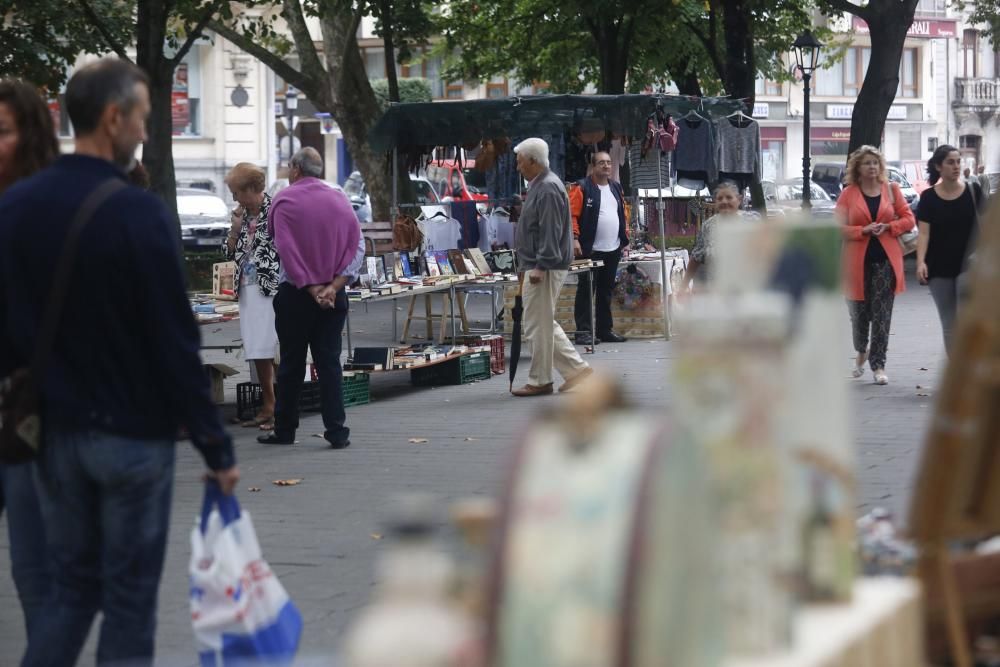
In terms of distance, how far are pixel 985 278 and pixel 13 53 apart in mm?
24724

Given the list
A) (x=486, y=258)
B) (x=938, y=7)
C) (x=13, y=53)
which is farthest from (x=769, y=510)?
(x=938, y=7)

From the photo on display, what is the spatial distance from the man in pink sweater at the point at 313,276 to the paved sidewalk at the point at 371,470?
486mm

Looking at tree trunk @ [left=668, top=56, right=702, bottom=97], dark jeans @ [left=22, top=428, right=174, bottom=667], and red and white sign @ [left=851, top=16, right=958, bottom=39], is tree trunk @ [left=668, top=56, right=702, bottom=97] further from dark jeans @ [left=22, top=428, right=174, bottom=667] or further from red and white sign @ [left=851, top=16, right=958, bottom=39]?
red and white sign @ [left=851, top=16, right=958, bottom=39]

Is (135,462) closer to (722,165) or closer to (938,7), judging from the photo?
(722,165)

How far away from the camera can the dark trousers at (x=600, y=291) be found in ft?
57.1

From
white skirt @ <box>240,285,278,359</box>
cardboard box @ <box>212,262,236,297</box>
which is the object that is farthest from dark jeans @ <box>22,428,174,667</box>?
cardboard box @ <box>212,262,236,297</box>

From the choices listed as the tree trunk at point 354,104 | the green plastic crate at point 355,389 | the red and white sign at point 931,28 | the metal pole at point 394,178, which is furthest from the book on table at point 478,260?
the red and white sign at point 931,28

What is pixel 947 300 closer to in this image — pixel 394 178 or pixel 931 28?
pixel 394 178

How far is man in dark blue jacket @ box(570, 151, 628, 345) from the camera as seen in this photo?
17156mm

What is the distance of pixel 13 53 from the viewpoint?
25.6 meters

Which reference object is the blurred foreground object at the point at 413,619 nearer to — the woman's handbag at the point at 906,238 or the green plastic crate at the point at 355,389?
the green plastic crate at the point at 355,389

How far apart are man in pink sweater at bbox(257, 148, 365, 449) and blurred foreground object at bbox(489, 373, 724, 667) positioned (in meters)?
8.09

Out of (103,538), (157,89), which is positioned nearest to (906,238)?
(103,538)

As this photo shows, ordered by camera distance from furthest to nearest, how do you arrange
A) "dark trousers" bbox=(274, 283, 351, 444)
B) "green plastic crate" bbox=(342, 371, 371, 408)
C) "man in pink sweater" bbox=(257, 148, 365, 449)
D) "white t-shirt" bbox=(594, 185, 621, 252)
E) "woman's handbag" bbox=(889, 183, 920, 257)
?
"white t-shirt" bbox=(594, 185, 621, 252)
"green plastic crate" bbox=(342, 371, 371, 408)
"woman's handbag" bbox=(889, 183, 920, 257)
"dark trousers" bbox=(274, 283, 351, 444)
"man in pink sweater" bbox=(257, 148, 365, 449)
